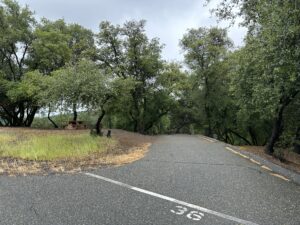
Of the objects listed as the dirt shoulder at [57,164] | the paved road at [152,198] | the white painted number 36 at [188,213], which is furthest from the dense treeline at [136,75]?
the white painted number 36 at [188,213]

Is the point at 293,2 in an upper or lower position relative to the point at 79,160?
upper

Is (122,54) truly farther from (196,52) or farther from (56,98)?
(56,98)

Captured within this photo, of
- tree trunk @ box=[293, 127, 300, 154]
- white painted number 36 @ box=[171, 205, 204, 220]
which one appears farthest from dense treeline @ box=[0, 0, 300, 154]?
white painted number 36 @ box=[171, 205, 204, 220]

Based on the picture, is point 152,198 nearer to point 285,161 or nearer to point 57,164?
point 57,164

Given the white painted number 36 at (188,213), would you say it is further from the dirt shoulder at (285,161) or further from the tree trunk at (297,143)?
the tree trunk at (297,143)

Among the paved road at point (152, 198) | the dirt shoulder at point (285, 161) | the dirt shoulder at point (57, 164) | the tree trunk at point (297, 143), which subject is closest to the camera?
the paved road at point (152, 198)

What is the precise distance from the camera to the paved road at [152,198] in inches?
152

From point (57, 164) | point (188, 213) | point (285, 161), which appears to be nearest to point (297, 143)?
point (285, 161)

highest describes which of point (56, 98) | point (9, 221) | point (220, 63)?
point (220, 63)

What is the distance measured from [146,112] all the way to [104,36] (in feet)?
30.1

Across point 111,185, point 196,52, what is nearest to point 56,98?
point 111,185

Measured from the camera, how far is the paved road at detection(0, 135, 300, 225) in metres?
3.85

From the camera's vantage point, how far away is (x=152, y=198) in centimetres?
470

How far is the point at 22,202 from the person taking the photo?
437cm
